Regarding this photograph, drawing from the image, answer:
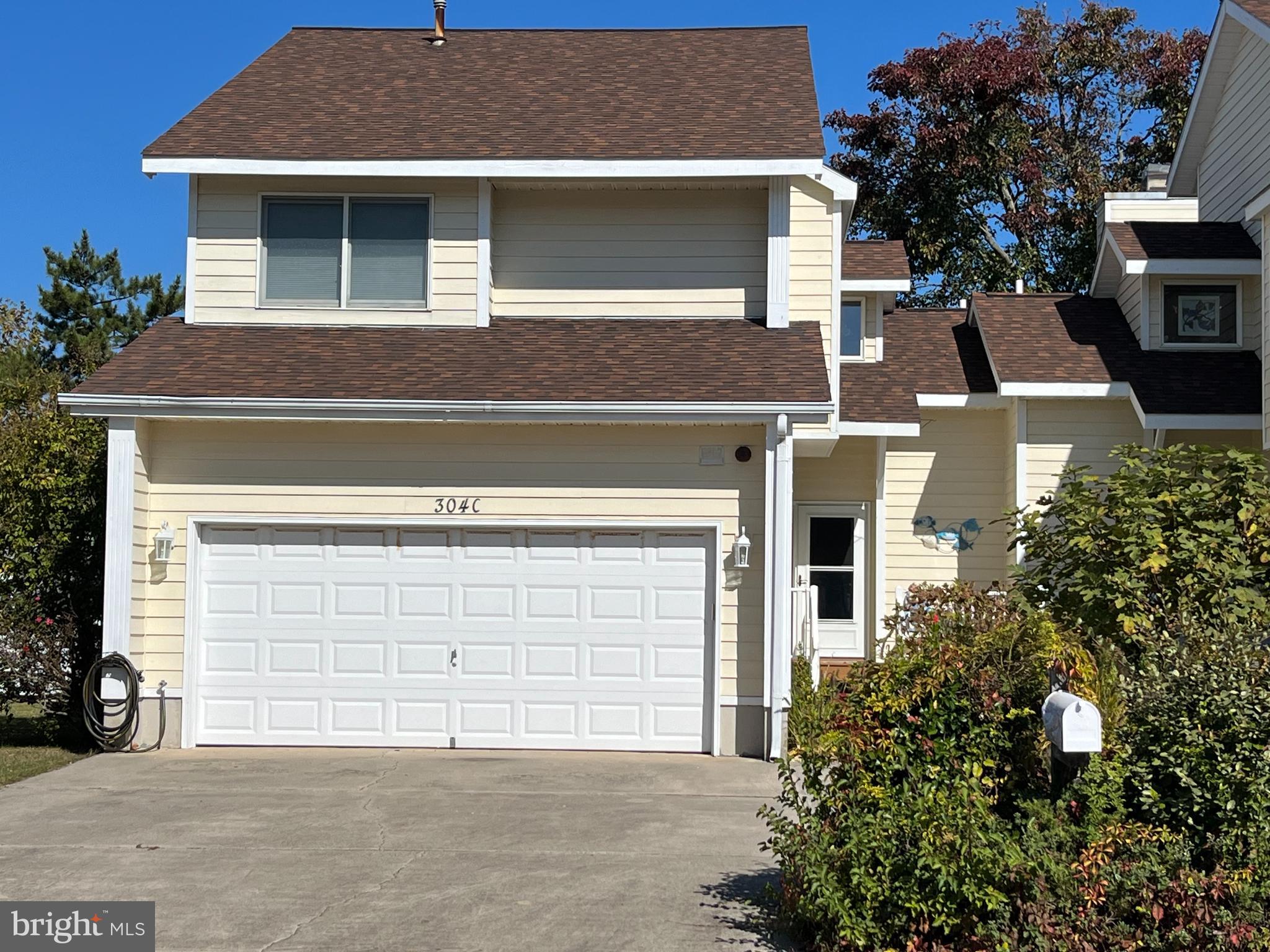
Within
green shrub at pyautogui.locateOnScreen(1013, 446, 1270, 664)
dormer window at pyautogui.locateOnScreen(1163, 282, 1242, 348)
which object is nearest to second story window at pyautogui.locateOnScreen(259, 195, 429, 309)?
green shrub at pyautogui.locateOnScreen(1013, 446, 1270, 664)

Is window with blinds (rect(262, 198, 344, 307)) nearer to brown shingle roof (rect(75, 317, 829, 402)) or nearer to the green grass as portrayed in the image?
brown shingle roof (rect(75, 317, 829, 402))

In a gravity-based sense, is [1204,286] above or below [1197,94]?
below

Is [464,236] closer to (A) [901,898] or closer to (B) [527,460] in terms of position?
(B) [527,460]

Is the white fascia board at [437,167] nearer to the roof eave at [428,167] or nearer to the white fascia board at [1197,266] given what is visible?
the roof eave at [428,167]

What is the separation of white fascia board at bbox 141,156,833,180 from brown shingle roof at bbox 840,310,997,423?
3320 mm

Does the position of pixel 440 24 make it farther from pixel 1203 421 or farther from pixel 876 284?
pixel 1203 421

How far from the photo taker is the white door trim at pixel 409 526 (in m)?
12.9

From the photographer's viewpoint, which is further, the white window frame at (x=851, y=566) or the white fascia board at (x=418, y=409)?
the white window frame at (x=851, y=566)

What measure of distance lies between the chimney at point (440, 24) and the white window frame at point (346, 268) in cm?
429

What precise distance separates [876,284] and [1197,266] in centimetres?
378

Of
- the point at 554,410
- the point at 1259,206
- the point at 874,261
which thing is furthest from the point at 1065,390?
the point at 554,410

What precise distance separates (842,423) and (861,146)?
1402 centimetres

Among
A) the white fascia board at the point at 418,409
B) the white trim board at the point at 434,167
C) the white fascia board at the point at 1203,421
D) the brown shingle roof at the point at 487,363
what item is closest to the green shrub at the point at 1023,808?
the white fascia board at the point at 418,409

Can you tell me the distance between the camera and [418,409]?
41.3 ft
